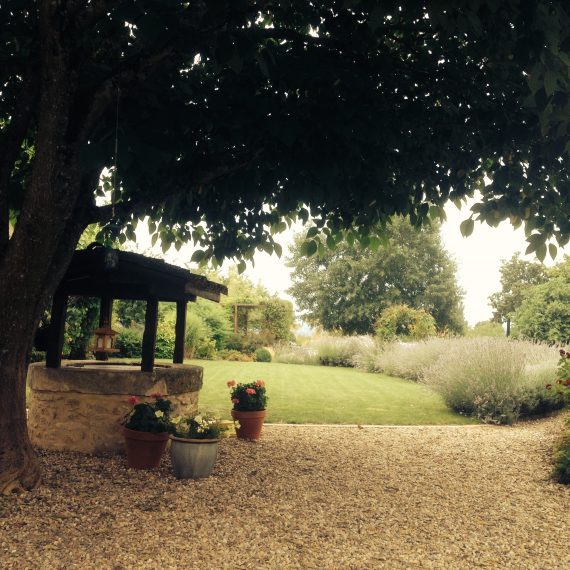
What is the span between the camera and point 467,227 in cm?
499

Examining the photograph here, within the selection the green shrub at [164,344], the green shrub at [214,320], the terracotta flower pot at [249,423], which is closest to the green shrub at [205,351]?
the green shrub at [164,344]

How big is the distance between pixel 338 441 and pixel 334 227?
2.78 meters

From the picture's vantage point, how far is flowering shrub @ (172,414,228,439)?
4984 millimetres

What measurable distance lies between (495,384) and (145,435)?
22.7 ft

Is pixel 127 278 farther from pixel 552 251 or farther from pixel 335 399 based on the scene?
pixel 335 399

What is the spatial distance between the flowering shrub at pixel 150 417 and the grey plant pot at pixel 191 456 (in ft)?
0.88

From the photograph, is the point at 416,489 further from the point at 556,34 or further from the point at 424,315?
the point at 424,315

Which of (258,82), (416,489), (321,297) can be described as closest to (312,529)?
(416,489)

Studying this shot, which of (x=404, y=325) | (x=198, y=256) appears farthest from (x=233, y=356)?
(x=198, y=256)

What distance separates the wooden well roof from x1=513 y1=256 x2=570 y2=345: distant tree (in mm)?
19131

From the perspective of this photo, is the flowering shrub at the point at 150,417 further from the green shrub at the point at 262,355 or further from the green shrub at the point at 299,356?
the green shrub at the point at 262,355

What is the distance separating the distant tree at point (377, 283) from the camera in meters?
34.7

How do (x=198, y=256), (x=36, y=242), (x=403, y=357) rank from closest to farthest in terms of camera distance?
(x=36, y=242) → (x=198, y=256) → (x=403, y=357)

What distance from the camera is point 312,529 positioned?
3.84 metres
